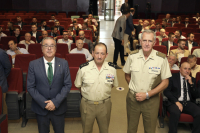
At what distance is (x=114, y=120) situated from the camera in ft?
10.9

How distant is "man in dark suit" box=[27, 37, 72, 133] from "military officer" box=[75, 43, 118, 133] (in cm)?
20

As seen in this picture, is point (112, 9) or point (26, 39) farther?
point (112, 9)

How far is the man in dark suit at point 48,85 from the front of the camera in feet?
6.90

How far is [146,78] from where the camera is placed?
214cm

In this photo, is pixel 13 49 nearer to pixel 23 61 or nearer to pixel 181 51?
pixel 23 61

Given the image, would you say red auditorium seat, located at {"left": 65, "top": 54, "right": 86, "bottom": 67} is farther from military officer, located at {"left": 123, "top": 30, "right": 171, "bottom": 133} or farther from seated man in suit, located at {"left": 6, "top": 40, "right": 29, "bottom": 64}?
military officer, located at {"left": 123, "top": 30, "right": 171, "bottom": 133}

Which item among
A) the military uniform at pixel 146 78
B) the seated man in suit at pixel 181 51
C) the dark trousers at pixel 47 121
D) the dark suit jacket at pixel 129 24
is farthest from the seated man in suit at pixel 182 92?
the dark suit jacket at pixel 129 24

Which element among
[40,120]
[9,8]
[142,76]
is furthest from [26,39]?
[9,8]

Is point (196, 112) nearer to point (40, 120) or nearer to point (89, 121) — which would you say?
point (89, 121)

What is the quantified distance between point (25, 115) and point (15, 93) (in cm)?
40

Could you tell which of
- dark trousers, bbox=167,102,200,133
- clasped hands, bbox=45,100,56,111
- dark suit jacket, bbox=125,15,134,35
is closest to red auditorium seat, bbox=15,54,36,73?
clasped hands, bbox=45,100,56,111

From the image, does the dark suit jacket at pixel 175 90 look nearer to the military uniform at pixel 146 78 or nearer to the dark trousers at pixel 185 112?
the dark trousers at pixel 185 112

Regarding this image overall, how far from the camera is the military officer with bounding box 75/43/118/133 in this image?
2117 mm

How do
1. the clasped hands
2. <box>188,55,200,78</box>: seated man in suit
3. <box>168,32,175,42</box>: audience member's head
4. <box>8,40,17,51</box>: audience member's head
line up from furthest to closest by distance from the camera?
<box>168,32,175,42</box>: audience member's head, <box>8,40,17,51</box>: audience member's head, <box>188,55,200,78</box>: seated man in suit, the clasped hands
